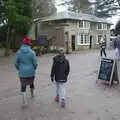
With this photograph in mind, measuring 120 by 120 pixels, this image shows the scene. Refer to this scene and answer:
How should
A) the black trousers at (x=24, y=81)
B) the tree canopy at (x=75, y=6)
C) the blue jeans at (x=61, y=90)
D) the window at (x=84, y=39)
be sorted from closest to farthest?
the blue jeans at (x=61, y=90) < the black trousers at (x=24, y=81) < the window at (x=84, y=39) < the tree canopy at (x=75, y=6)

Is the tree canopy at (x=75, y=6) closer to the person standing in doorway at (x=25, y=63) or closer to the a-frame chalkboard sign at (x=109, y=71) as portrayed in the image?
the a-frame chalkboard sign at (x=109, y=71)

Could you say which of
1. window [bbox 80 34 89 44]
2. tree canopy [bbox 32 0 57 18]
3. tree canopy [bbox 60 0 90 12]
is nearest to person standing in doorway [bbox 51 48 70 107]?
window [bbox 80 34 89 44]

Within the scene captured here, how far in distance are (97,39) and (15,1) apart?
2486cm

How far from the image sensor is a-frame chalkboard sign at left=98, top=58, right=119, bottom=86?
13.0 meters

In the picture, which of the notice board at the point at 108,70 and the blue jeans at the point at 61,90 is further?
the notice board at the point at 108,70

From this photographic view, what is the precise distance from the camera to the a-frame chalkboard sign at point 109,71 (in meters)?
13.0

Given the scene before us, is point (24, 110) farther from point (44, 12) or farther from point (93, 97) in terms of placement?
point (44, 12)

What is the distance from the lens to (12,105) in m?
9.70

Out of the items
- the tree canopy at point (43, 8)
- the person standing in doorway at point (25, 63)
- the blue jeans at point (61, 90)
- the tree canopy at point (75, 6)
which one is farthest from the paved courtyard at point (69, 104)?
the tree canopy at point (75, 6)

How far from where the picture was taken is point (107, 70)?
13.2 meters

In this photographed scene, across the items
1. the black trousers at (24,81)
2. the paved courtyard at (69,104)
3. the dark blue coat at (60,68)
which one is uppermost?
the dark blue coat at (60,68)

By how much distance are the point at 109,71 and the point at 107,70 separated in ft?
0.30

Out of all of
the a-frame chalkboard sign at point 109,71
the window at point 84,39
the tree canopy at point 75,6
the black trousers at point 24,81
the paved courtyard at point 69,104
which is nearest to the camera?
the paved courtyard at point 69,104

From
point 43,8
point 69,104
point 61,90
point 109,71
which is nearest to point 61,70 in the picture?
point 61,90
